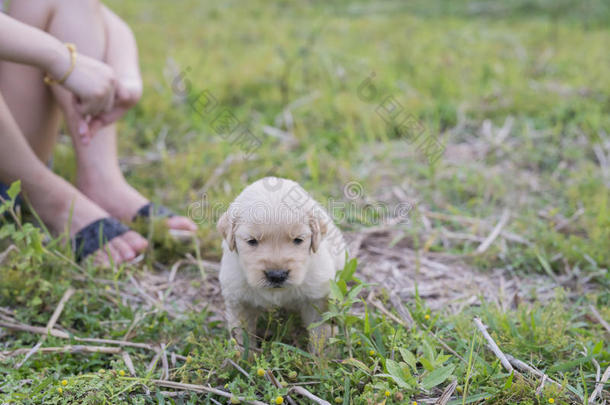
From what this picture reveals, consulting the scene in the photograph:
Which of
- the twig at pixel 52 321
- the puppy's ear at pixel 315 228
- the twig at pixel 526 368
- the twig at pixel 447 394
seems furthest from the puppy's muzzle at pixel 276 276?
the twig at pixel 52 321

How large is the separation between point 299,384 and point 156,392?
0.50 m

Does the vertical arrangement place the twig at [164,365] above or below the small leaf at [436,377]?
below

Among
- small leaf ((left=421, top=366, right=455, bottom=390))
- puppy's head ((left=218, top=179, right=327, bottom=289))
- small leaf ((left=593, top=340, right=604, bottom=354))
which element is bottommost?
small leaf ((left=593, top=340, right=604, bottom=354))

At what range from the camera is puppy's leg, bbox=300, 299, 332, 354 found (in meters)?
1.99

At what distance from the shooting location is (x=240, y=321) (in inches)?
84.4

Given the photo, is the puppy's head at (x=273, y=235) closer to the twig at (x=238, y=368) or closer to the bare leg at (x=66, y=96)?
the twig at (x=238, y=368)

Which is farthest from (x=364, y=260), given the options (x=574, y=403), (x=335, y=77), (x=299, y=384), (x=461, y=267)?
(x=335, y=77)

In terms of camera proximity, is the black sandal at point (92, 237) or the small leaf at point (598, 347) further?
the black sandal at point (92, 237)

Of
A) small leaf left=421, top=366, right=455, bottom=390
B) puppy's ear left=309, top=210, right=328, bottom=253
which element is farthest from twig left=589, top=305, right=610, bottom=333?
puppy's ear left=309, top=210, right=328, bottom=253

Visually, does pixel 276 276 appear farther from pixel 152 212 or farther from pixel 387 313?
pixel 152 212

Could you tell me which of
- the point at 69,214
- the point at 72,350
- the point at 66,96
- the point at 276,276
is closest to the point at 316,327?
the point at 276,276

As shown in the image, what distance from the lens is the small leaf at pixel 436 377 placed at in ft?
5.83

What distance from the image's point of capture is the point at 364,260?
2.84 m

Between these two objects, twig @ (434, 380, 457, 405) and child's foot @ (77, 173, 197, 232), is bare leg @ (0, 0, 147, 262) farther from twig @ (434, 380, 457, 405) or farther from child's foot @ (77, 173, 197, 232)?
twig @ (434, 380, 457, 405)
